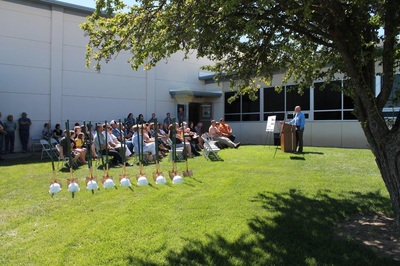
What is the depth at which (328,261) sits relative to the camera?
3.80 m

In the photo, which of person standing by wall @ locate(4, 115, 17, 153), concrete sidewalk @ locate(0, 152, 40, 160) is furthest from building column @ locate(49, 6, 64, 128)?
concrete sidewalk @ locate(0, 152, 40, 160)

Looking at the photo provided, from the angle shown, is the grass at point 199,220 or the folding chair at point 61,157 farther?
the folding chair at point 61,157

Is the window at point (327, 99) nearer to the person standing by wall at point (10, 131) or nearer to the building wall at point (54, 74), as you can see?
the building wall at point (54, 74)

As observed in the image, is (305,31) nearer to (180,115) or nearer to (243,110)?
(180,115)

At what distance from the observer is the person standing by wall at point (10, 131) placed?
46.6 feet

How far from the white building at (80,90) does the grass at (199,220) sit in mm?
7590

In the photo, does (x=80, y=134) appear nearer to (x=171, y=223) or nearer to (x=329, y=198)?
(x=171, y=223)

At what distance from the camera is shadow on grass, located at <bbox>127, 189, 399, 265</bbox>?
3846 millimetres

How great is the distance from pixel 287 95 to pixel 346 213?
1344 centimetres

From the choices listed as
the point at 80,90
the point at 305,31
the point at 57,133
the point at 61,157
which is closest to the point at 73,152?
the point at 61,157

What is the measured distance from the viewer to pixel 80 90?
1673 centimetres

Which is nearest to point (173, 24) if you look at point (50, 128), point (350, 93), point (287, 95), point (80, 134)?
point (350, 93)

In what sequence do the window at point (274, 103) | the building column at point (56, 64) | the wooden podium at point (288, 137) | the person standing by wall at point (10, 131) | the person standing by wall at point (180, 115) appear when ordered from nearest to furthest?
1. the wooden podium at point (288, 137)
2. the person standing by wall at point (10, 131)
3. the building column at point (56, 64)
4. the window at point (274, 103)
5. the person standing by wall at point (180, 115)

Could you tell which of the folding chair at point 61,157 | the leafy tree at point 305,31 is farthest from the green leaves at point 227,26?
the folding chair at point 61,157
